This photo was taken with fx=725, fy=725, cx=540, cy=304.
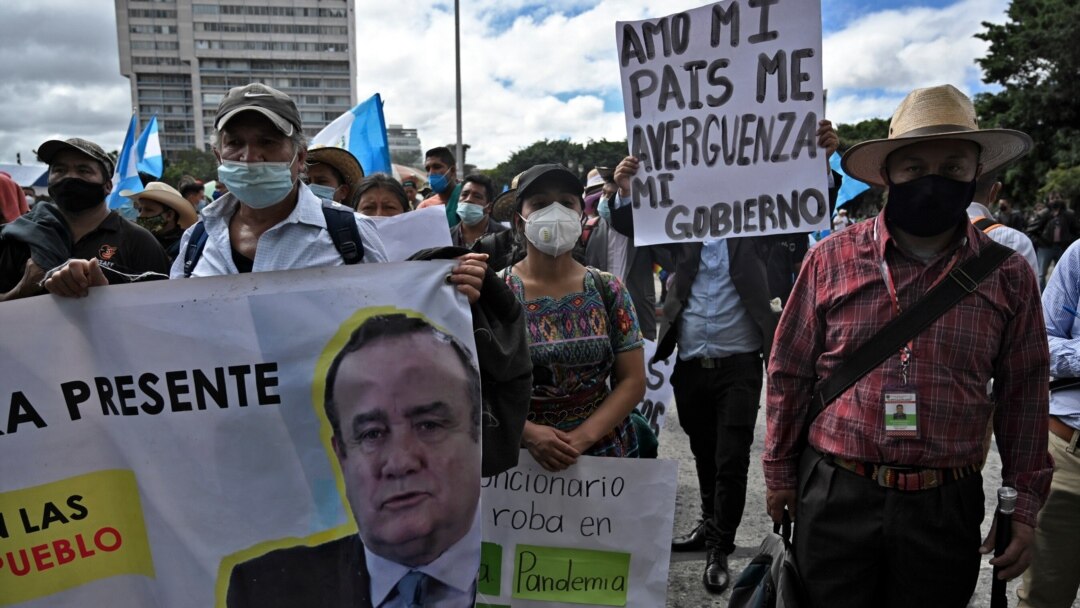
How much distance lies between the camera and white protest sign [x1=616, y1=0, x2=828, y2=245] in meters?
3.13

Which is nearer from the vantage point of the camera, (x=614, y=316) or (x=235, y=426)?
(x=235, y=426)

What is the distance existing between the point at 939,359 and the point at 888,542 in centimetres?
53

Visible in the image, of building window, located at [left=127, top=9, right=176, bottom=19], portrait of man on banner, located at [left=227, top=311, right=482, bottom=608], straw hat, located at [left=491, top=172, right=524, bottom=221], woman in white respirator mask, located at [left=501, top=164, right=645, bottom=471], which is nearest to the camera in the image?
portrait of man on banner, located at [left=227, top=311, right=482, bottom=608]

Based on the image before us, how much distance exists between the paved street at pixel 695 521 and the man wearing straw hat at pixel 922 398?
1.35m

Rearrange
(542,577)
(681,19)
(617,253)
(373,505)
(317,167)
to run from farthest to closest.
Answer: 1. (617,253)
2. (317,167)
3. (681,19)
4. (542,577)
5. (373,505)

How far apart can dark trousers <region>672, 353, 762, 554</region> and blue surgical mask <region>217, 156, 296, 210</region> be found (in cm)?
230

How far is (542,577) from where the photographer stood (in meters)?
2.54

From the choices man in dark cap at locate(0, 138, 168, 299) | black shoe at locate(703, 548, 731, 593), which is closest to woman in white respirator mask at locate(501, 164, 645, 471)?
black shoe at locate(703, 548, 731, 593)

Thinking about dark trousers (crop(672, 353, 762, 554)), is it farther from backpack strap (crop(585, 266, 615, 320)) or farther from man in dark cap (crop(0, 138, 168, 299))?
man in dark cap (crop(0, 138, 168, 299))

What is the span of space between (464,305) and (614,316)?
843 millimetres

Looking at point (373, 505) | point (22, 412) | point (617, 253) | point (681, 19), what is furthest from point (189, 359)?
point (617, 253)

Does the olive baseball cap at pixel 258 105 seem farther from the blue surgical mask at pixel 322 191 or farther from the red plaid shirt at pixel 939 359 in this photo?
the blue surgical mask at pixel 322 191

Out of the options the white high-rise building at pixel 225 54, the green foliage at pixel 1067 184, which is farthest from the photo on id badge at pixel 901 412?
the white high-rise building at pixel 225 54

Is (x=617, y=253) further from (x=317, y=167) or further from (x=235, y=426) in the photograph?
(x=235, y=426)
